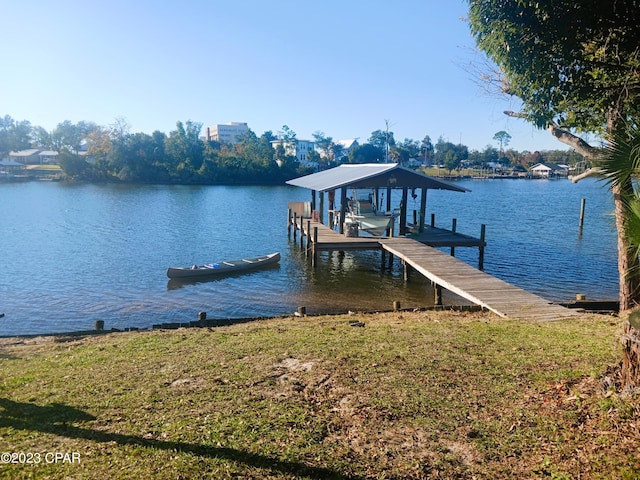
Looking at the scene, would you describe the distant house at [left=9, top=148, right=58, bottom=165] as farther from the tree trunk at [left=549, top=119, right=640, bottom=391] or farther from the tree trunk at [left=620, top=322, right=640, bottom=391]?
the tree trunk at [left=620, top=322, right=640, bottom=391]

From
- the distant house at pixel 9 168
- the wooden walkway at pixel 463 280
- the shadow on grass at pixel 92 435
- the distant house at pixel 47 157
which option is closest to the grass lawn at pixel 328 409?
the shadow on grass at pixel 92 435

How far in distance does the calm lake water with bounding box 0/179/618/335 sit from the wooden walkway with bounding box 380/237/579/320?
156 centimetres

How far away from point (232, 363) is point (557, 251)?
86.4ft

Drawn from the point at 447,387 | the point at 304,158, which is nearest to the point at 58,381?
the point at 447,387

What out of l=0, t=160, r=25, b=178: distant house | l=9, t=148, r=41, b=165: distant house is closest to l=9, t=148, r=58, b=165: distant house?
l=9, t=148, r=41, b=165: distant house

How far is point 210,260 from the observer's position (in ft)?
88.8

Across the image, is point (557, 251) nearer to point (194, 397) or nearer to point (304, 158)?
point (194, 397)

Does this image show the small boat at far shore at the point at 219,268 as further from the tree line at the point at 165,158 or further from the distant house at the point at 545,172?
the distant house at the point at 545,172

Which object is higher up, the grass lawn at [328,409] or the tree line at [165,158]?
the tree line at [165,158]

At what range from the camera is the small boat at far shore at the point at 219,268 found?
21375 millimetres

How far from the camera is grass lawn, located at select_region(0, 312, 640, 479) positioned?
16.1 feet

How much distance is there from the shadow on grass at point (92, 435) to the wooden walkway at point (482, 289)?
8343 millimetres

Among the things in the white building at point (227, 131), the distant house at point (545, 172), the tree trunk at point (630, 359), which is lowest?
the tree trunk at point (630, 359)

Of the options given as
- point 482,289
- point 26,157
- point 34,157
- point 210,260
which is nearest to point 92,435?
point 482,289
